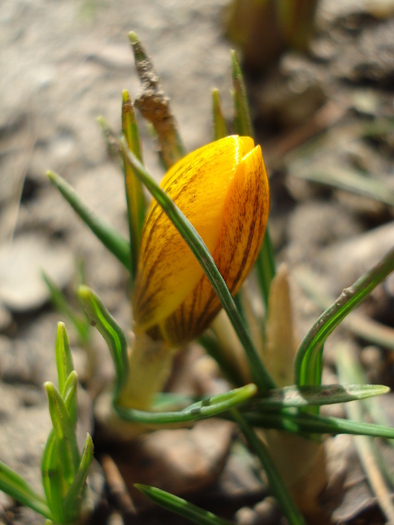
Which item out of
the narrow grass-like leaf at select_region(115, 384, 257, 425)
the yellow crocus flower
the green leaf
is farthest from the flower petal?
the green leaf

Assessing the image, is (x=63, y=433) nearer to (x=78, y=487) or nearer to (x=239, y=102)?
(x=78, y=487)

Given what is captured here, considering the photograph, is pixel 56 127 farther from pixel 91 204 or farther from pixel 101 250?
pixel 101 250

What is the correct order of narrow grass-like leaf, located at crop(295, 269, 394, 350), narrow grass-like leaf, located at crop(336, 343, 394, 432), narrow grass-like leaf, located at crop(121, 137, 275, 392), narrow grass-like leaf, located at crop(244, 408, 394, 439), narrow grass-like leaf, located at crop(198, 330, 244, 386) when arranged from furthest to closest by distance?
narrow grass-like leaf, located at crop(295, 269, 394, 350) → narrow grass-like leaf, located at crop(336, 343, 394, 432) → narrow grass-like leaf, located at crop(198, 330, 244, 386) → narrow grass-like leaf, located at crop(244, 408, 394, 439) → narrow grass-like leaf, located at crop(121, 137, 275, 392)

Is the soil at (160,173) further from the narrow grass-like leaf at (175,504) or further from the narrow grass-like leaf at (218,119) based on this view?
the narrow grass-like leaf at (218,119)

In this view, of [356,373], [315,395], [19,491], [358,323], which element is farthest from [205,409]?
[358,323]

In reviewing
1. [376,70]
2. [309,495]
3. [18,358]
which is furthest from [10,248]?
[376,70]

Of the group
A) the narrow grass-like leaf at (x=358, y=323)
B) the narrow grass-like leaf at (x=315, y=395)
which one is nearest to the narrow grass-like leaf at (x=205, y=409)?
the narrow grass-like leaf at (x=315, y=395)

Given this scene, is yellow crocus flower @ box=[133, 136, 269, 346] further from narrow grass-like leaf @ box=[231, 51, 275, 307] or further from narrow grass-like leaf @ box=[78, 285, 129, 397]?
narrow grass-like leaf @ box=[231, 51, 275, 307]
